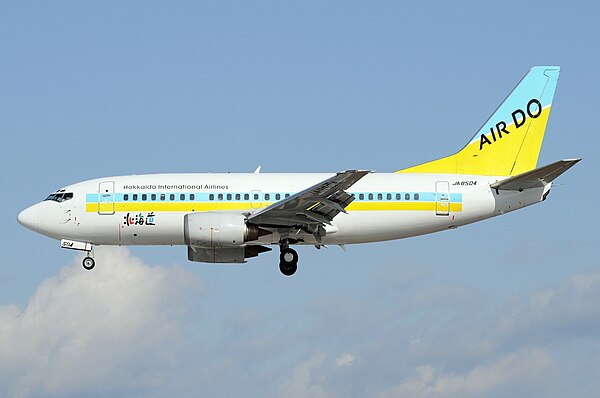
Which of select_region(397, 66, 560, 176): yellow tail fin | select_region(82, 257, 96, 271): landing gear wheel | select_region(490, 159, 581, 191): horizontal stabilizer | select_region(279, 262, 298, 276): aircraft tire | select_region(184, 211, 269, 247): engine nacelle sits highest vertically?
select_region(397, 66, 560, 176): yellow tail fin

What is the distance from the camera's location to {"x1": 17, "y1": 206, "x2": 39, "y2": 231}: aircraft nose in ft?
182

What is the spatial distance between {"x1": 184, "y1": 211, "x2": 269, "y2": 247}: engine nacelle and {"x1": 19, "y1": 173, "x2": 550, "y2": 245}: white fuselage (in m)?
1.27

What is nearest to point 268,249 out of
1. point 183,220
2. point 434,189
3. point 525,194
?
point 183,220

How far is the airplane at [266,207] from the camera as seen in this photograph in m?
52.1

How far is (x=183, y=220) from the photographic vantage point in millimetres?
52969

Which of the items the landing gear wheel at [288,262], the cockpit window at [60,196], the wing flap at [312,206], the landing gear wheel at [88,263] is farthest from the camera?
the cockpit window at [60,196]

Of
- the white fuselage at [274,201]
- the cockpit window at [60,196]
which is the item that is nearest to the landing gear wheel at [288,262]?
the white fuselage at [274,201]

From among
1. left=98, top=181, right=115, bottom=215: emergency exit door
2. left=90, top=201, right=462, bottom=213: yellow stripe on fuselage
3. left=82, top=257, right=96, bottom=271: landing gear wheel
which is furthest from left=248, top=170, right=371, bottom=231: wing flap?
left=82, top=257, right=96, bottom=271: landing gear wheel

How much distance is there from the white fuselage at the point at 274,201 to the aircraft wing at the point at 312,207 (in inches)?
37.1

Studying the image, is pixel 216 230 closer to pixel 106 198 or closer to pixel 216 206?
pixel 216 206

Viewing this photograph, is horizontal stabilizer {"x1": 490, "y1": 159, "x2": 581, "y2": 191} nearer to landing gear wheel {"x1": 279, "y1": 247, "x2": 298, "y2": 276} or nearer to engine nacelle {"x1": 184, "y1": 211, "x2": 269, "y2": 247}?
landing gear wheel {"x1": 279, "y1": 247, "x2": 298, "y2": 276}

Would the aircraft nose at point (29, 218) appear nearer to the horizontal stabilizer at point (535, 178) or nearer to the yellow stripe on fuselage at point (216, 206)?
the yellow stripe on fuselage at point (216, 206)

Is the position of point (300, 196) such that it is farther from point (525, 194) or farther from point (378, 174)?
point (525, 194)

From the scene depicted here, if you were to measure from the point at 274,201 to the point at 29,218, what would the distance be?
11.6m
